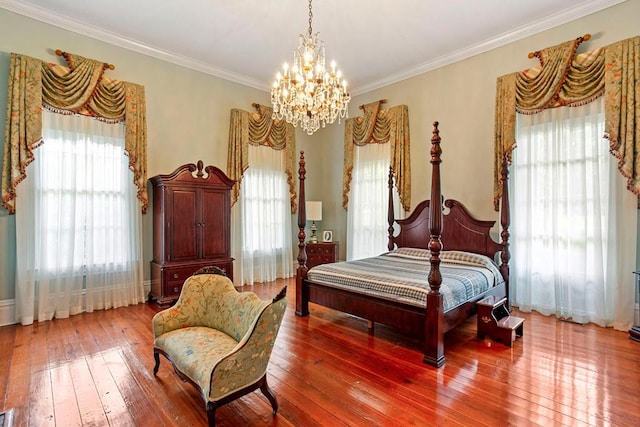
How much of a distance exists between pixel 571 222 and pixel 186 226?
15.7 feet

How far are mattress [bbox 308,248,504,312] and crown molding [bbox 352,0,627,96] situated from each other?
2.81m

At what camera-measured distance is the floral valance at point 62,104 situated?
3.49 metres

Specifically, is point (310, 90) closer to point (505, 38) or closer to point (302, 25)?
point (302, 25)

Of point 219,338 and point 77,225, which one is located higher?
point 77,225

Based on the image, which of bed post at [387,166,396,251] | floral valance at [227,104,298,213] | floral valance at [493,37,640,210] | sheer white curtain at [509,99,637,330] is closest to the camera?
floral valance at [493,37,640,210]

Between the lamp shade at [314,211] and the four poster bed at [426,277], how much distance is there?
1.52m

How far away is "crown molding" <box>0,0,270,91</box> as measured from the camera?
3.59 meters

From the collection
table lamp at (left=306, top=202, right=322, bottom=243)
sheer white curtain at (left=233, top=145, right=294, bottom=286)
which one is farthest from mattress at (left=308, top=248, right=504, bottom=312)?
sheer white curtain at (left=233, top=145, right=294, bottom=286)

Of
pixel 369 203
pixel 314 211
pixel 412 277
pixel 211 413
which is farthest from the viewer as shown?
pixel 314 211

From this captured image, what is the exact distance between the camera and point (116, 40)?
4215 mm

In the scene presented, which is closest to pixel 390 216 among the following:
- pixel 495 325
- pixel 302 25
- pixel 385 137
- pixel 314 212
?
pixel 385 137

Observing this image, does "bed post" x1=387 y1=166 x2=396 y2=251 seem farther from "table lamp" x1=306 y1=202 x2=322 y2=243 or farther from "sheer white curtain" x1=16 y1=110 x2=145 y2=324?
"sheer white curtain" x1=16 y1=110 x2=145 y2=324

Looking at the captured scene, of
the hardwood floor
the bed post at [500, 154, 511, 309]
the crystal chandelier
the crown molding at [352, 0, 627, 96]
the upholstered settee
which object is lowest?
the hardwood floor

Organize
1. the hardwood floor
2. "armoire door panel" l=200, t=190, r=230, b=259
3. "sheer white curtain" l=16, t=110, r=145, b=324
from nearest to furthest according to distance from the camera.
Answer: the hardwood floor < "sheer white curtain" l=16, t=110, r=145, b=324 < "armoire door panel" l=200, t=190, r=230, b=259
